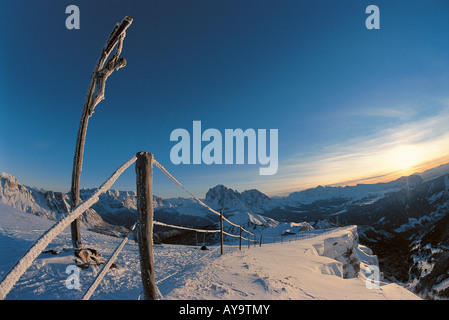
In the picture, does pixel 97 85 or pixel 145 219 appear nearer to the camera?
pixel 145 219

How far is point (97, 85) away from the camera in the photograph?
24.2 feet

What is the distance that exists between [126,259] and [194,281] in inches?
186

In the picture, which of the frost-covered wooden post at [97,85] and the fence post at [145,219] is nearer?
the fence post at [145,219]

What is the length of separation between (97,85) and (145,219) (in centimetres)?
628

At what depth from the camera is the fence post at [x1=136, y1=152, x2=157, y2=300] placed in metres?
3.49

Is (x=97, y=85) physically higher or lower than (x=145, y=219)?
higher

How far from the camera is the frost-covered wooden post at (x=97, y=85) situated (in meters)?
6.64

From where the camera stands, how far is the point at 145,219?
3.56m

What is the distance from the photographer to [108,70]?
718cm

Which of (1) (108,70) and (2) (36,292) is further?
(1) (108,70)

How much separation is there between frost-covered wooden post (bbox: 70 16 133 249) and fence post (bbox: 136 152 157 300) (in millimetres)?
4748

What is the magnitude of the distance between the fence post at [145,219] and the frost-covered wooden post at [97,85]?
475 centimetres
